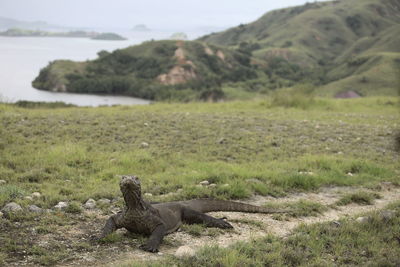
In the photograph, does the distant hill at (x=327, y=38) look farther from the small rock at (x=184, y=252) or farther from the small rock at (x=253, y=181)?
the small rock at (x=184, y=252)

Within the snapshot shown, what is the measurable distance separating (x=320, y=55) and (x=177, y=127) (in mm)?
127466

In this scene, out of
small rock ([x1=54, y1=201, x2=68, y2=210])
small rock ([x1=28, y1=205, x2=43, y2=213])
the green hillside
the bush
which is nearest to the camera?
small rock ([x1=28, y1=205, x2=43, y2=213])

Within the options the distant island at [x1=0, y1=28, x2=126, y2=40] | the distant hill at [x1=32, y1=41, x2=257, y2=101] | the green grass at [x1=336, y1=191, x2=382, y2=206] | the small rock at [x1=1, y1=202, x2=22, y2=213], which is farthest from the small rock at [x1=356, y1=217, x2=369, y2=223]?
the distant island at [x1=0, y1=28, x2=126, y2=40]

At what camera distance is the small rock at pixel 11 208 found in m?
5.95

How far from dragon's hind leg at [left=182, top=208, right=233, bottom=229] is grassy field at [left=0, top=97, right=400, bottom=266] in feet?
2.86

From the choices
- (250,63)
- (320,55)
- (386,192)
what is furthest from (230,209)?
(320,55)

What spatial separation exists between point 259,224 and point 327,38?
147 m

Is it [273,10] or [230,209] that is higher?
[273,10]

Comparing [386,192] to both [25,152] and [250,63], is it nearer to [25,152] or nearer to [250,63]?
[25,152]

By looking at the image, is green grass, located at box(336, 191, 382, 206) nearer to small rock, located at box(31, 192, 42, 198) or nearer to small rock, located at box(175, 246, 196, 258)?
small rock, located at box(175, 246, 196, 258)

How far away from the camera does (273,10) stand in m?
193

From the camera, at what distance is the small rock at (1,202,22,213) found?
5.95 m

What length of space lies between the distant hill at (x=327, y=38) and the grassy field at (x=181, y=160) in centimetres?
6923

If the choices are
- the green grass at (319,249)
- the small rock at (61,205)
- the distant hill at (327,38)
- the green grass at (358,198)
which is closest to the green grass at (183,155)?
the small rock at (61,205)
